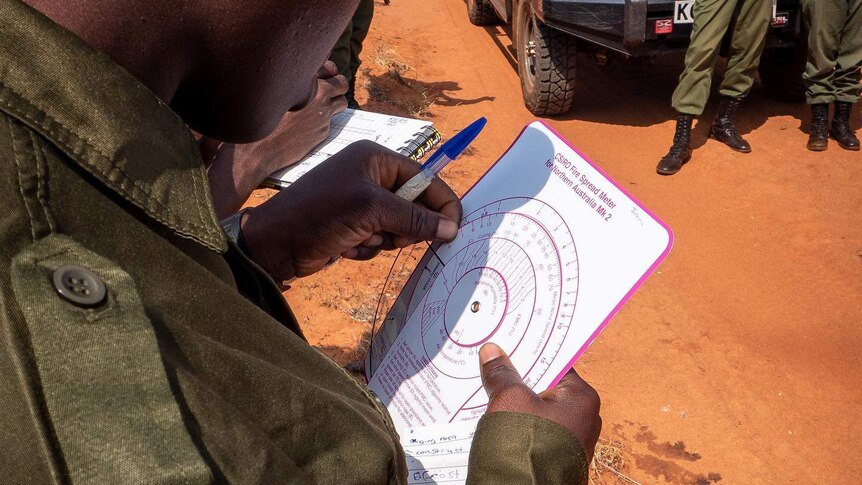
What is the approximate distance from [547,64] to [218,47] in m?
5.18

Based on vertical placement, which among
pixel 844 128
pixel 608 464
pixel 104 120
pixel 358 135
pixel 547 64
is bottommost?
pixel 844 128

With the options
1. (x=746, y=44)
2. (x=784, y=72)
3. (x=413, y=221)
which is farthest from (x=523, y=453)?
(x=784, y=72)

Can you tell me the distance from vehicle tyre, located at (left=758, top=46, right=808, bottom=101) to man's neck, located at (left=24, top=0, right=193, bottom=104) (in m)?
5.91

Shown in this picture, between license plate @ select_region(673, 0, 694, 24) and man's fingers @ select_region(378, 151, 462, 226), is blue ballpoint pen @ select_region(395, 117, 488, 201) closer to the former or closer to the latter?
man's fingers @ select_region(378, 151, 462, 226)

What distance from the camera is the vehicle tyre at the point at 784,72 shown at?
594cm

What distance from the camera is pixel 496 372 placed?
4.85ft

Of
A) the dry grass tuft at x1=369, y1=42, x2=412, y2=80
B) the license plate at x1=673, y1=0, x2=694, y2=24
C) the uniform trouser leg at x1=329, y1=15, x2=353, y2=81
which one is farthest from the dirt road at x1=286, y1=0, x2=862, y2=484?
the dry grass tuft at x1=369, y1=42, x2=412, y2=80

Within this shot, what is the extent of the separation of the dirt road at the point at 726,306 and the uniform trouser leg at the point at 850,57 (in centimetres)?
40

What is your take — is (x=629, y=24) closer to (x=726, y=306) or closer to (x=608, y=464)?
(x=726, y=306)

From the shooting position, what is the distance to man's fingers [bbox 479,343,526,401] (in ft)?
4.64

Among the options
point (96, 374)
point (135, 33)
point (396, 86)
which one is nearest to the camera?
point (96, 374)

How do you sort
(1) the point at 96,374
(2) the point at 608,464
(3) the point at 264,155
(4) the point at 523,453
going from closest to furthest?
(1) the point at 96,374, (4) the point at 523,453, (3) the point at 264,155, (2) the point at 608,464

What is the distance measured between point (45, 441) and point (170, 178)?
0.32 m

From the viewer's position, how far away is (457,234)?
67.7 inches
